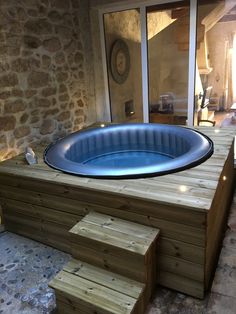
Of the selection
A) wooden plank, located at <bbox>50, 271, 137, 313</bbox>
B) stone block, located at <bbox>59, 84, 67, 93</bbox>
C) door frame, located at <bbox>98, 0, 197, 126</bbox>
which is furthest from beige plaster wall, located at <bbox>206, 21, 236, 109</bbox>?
wooden plank, located at <bbox>50, 271, 137, 313</bbox>

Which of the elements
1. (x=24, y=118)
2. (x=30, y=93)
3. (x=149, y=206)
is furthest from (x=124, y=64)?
(x=149, y=206)

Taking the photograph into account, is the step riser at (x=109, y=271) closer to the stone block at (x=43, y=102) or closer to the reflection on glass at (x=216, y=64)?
the stone block at (x=43, y=102)

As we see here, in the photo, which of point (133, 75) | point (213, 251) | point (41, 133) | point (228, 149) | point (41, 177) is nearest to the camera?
point (213, 251)

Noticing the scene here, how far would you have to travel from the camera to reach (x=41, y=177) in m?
2.13

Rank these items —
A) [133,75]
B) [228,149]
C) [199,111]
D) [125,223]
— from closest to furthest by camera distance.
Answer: [125,223], [228,149], [199,111], [133,75]

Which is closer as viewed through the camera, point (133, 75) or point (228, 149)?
point (228, 149)

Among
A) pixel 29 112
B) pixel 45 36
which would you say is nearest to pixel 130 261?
pixel 29 112

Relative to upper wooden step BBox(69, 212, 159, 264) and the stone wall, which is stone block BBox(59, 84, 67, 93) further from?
upper wooden step BBox(69, 212, 159, 264)

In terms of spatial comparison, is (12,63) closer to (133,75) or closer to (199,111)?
(133,75)

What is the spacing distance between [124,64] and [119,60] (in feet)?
0.31

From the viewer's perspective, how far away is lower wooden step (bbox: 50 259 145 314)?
143cm

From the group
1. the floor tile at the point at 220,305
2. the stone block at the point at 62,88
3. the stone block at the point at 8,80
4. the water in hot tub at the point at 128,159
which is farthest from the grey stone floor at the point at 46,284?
the stone block at the point at 62,88

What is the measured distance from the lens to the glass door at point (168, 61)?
346 cm

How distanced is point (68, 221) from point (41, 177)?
40 cm
